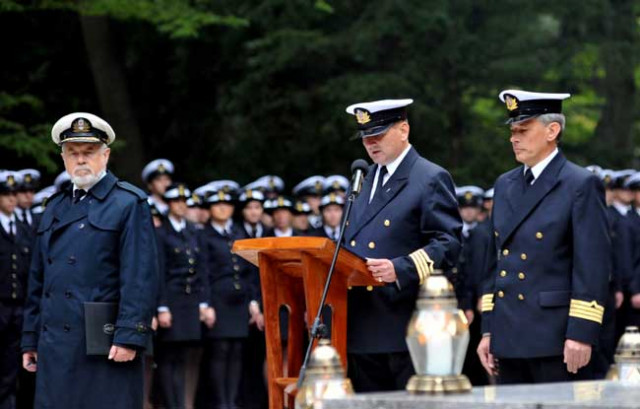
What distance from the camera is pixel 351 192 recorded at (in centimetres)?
775

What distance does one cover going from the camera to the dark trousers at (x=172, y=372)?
47.6 ft

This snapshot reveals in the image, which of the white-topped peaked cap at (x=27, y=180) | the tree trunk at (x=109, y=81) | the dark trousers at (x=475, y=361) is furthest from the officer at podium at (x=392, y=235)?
the tree trunk at (x=109, y=81)

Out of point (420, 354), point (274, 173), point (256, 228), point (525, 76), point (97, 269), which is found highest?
point (525, 76)

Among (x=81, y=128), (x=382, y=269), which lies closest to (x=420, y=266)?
(x=382, y=269)

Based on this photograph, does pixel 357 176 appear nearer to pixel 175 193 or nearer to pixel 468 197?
pixel 175 193

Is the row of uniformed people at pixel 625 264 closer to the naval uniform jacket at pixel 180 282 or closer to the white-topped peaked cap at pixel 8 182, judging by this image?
the naval uniform jacket at pixel 180 282

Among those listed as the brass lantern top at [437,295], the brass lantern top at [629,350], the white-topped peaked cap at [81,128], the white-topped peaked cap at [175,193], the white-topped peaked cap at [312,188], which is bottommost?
the brass lantern top at [629,350]

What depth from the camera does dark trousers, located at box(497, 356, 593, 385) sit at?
25.5 ft

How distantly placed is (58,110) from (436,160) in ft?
19.3

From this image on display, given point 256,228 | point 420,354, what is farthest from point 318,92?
point 420,354

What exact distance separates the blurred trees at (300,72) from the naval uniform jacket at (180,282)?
17.5ft

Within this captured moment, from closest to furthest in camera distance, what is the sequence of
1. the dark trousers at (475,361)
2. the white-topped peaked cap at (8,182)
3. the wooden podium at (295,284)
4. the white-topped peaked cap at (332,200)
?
the wooden podium at (295,284) → the white-topped peaked cap at (8,182) → the white-topped peaked cap at (332,200) → the dark trousers at (475,361)

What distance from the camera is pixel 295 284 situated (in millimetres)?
8125

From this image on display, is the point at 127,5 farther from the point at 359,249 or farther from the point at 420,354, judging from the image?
the point at 420,354
